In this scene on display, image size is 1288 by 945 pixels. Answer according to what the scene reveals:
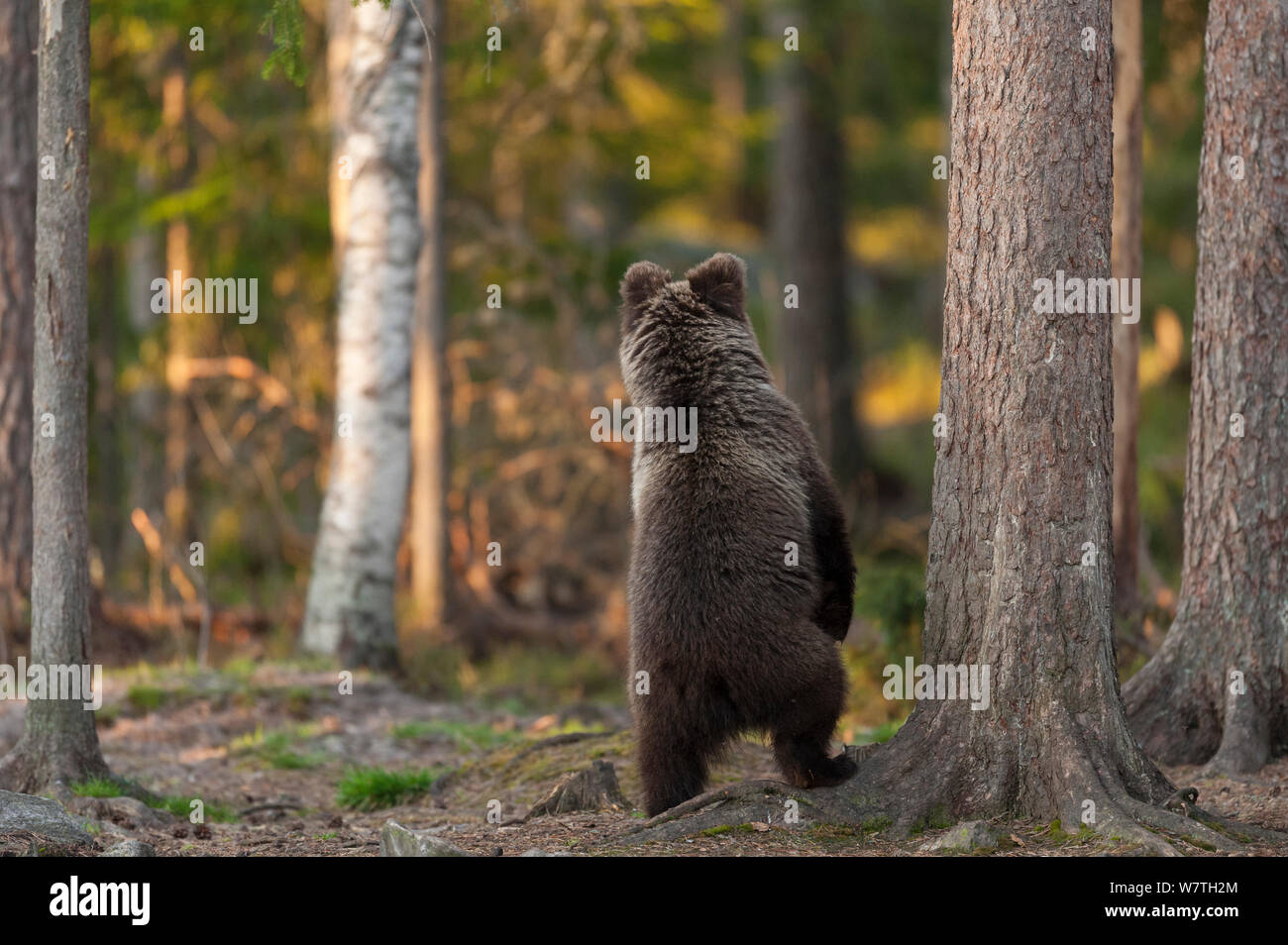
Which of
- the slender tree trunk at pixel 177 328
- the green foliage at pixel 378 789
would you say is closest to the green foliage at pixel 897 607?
the green foliage at pixel 378 789

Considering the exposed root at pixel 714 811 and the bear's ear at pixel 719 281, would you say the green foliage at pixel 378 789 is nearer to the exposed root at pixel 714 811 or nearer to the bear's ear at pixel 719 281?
the exposed root at pixel 714 811

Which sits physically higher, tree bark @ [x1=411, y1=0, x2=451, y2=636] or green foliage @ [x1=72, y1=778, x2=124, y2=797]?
tree bark @ [x1=411, y1=0, x2=451, y2=636]

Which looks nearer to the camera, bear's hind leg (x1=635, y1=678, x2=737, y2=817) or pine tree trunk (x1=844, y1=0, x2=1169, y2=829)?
pine tree trunk (x1=844, y1=0, x2=1169, y2=829)

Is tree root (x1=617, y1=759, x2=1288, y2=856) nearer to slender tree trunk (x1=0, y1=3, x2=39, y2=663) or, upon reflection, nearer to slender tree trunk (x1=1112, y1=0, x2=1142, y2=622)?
slender tree trunk (x1=1112, y1=0, x2=1142, y2=622)

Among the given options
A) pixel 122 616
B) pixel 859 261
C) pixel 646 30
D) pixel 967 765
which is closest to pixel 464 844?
pixel 967 765

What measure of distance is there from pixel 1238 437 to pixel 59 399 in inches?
243

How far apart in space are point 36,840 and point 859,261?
27.0m

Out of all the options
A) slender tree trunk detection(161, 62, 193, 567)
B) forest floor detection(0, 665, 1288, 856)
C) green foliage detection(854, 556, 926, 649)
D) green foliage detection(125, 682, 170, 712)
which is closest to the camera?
forest floor detection(0, 665, 1288, 856)

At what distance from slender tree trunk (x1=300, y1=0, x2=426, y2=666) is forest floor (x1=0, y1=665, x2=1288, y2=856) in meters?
0.81

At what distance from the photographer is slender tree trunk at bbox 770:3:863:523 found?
1991cm

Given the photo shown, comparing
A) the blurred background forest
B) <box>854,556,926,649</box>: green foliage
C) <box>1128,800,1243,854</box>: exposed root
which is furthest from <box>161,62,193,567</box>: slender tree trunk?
<box>1128,800,1243,854</box>: exposed root

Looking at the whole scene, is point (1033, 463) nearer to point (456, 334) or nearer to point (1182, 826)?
point (1182, 826)

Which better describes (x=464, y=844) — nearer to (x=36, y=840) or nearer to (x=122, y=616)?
(x=36, y=840)

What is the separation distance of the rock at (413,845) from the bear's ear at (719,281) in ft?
9.72
